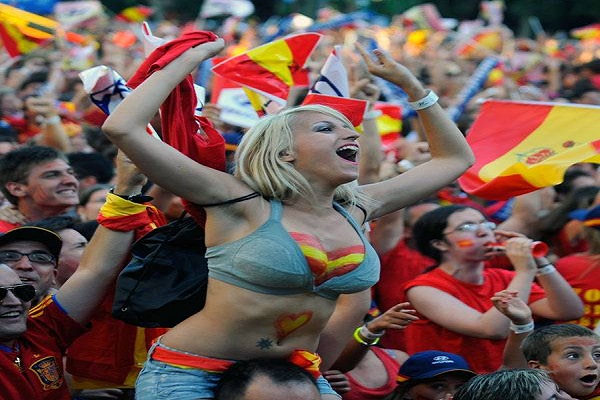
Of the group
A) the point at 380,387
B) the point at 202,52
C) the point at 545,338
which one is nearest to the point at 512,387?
the point at 545,338

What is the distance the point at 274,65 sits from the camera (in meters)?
6.26

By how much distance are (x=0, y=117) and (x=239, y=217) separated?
7221 mm

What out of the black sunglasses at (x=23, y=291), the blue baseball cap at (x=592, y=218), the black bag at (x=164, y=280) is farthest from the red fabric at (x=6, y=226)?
the blue baseball cap at (x=592, y=218)

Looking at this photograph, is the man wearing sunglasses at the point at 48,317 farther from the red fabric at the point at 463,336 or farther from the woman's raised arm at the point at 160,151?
the red fabric at the point at 463,336

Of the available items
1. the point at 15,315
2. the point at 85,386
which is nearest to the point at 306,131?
the point at 15,315

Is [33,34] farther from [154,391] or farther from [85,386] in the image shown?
[154,391]

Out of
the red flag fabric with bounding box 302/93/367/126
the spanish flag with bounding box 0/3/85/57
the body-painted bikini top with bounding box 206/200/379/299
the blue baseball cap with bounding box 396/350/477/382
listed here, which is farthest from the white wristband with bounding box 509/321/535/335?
the spanish flag with bounding box 0/3/85/57

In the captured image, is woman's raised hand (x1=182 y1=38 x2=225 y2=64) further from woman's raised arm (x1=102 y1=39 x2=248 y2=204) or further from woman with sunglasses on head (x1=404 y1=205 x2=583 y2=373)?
woman with sunglasses on head (x1=404 y1=205 x2=583 y2=373)

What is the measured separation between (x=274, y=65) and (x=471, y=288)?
6.17 feet

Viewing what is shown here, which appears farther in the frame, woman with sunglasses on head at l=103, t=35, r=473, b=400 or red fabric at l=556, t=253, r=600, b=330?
red fabric at l=556, t=253, r=600, b=330

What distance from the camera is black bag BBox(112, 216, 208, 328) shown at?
357cm

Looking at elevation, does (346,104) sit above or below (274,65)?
above

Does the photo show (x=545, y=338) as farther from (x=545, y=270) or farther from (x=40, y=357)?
(x=40, y=357)

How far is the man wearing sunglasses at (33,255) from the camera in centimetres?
424
